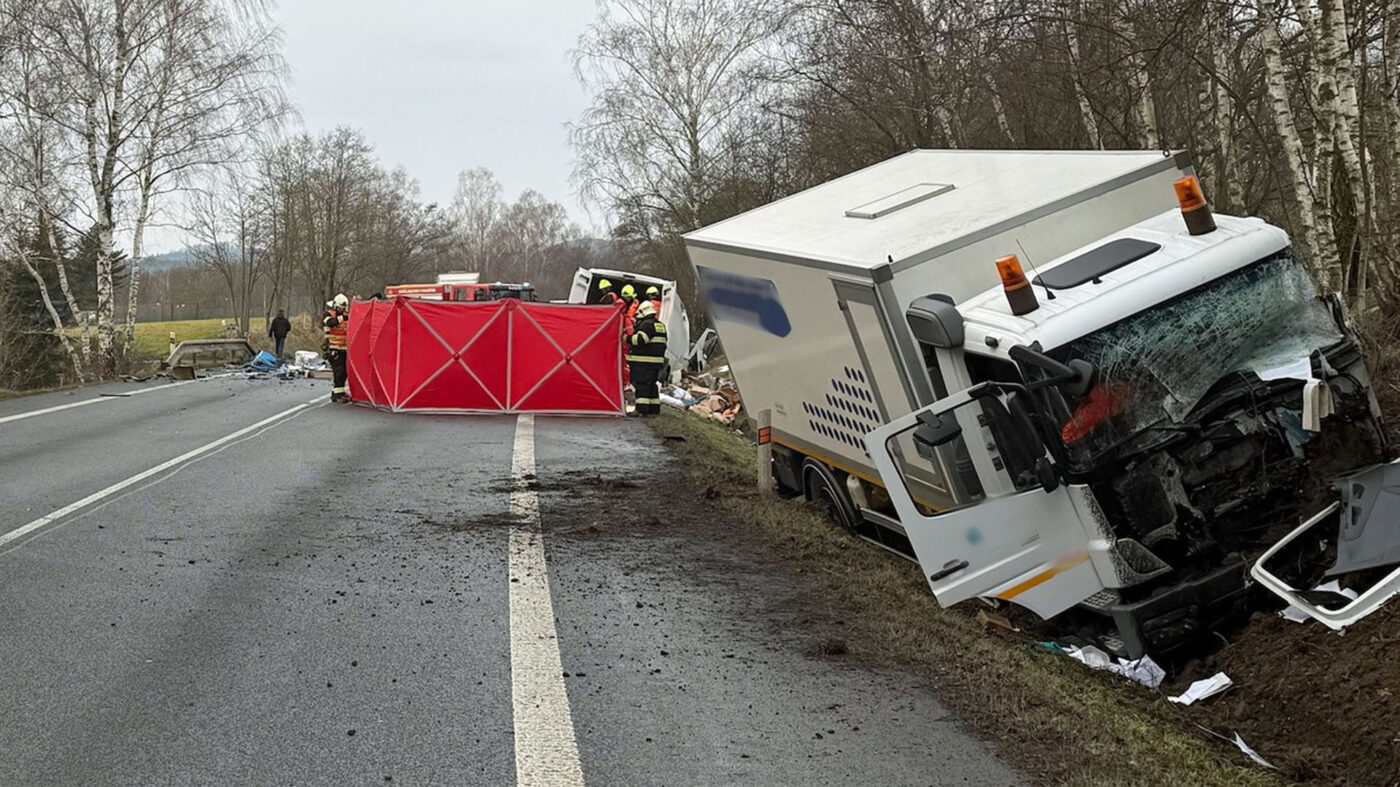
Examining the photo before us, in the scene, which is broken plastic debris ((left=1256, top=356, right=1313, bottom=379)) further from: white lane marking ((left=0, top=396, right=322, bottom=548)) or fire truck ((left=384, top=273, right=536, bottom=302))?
fire truck ((left=384, top=273, right=536, bottom=302))

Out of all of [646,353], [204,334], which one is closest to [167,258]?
[204,334]

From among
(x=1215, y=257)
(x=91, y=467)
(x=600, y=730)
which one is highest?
(x=91, y=467)

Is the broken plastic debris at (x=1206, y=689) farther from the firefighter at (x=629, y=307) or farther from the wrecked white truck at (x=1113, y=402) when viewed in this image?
the firefighter at (x=629, y=307)

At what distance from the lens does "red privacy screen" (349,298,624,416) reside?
59.2 feet

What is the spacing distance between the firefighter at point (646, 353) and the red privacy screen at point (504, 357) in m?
0.37

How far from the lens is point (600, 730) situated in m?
4.79

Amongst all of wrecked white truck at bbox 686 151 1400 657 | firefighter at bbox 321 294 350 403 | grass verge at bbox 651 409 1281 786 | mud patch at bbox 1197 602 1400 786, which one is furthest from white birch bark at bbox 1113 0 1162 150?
firefighter at bbox 321 294 350 403

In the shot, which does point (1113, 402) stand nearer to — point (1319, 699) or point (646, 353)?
point (1319, 699)

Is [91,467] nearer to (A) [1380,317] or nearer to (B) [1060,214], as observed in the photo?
(B) [1060,214]

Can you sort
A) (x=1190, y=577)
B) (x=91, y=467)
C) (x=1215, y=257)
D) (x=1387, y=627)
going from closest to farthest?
(x=1387, y=627)
(x=1190, y=577)
(x=1215, y=257)
(x=91, y=467)

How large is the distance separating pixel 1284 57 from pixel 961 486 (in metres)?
8.67

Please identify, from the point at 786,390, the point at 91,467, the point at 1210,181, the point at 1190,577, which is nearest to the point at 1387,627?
the point at 1190,577

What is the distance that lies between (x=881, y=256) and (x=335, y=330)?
13686 mm

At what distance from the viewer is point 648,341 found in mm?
17625
